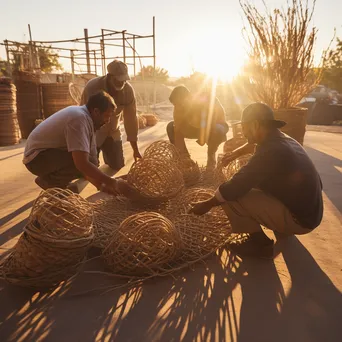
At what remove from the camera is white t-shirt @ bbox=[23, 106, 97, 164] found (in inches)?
84.4

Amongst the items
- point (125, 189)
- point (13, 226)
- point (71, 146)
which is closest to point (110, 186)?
point (125, 189)

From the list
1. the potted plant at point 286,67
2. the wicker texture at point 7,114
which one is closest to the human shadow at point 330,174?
the potted plant at point 286,67

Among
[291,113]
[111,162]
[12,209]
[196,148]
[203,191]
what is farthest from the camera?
[196,148]

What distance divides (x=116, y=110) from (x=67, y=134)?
1522mm

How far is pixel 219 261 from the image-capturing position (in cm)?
194

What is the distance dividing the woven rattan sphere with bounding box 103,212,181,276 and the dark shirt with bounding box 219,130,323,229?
404 millimetres

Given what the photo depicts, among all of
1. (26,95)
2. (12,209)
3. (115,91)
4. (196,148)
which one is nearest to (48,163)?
(12,209)

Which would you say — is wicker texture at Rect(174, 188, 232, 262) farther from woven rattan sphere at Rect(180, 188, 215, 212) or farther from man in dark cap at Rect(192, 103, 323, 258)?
man in dark cap at Rect(192, 103, 323, 258)

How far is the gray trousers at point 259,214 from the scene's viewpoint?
1.84m

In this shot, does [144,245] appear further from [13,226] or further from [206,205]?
[13,226]

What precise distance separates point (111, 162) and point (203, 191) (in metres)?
1.82

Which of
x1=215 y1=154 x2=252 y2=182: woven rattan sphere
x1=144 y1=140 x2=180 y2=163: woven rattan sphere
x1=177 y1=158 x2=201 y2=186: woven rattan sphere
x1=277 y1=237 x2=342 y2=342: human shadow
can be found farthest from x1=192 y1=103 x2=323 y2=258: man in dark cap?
x1=177 y1=158 x2=201 y2=186: woven rattan sphere

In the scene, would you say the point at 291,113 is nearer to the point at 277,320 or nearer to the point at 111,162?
the point at 111,162

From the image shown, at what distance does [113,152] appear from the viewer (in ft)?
12.9
